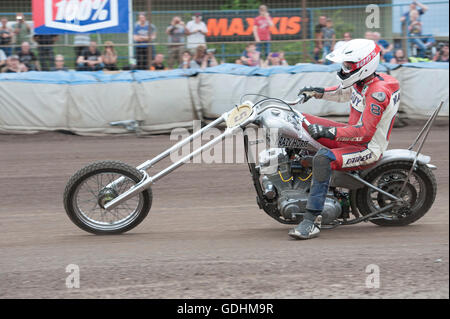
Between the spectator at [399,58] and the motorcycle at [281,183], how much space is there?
7.09 meters

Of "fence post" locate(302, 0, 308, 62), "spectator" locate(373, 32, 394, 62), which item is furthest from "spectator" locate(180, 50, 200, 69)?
"spectator" locate(373, 32, 394, 62)

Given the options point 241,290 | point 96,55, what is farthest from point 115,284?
point 96,55

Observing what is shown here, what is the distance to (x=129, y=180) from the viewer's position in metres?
5.36

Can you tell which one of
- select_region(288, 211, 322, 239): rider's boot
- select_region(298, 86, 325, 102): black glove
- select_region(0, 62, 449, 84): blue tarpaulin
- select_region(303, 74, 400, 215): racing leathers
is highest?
select_region(0, 62, 449, 84): blue tarpaulin

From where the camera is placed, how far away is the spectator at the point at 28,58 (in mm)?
11492

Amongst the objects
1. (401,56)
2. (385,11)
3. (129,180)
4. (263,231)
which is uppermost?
(385,11)

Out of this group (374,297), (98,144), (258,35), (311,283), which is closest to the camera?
(374,297)

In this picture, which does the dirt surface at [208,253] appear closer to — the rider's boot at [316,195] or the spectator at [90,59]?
the rider's boot at [316,195]

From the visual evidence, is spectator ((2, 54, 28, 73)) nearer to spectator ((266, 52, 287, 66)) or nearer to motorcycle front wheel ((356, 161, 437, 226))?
spectator ((266, 52, 287, 66))

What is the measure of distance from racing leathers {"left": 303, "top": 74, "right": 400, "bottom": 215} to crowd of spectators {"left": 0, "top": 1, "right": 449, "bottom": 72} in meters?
6.82

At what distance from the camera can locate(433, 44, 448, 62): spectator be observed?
12273mm

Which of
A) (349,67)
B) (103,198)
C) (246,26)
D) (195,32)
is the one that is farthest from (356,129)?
(246,26)

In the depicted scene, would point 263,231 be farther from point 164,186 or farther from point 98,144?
point 98,144

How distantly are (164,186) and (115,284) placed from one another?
3.78m
